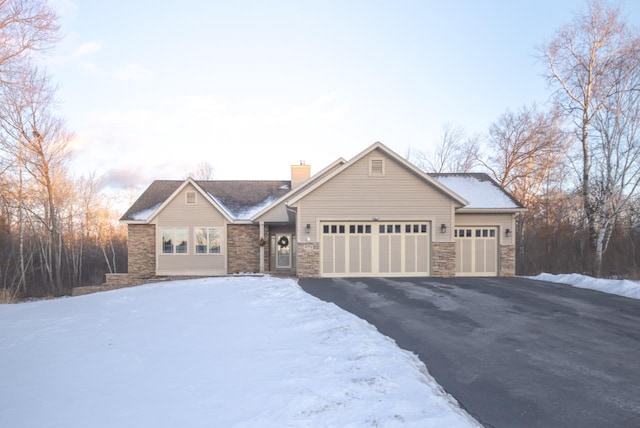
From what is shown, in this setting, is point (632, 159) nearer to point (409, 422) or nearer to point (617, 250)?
point (617, 250)

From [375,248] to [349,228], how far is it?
132 cm

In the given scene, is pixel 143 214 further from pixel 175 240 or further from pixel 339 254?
pixel 339 254

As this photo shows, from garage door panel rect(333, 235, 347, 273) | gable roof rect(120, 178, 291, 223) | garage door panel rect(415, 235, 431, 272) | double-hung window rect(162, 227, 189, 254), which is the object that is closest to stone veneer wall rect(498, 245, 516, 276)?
garage door panel rect(415, 235, 431, 272)

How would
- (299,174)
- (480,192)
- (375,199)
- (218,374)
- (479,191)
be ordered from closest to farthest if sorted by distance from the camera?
1. (218,374)
2. (375,199)
3. (480,192)
4. (479,191)
5. (299,174)

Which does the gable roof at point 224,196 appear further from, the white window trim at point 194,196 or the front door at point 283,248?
the front door at point 283,248

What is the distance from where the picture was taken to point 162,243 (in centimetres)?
1808

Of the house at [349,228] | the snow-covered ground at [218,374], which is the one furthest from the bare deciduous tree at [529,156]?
the snow-covered ground at [218,374]

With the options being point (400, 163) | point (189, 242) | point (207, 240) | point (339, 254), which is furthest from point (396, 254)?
point (189, 242)

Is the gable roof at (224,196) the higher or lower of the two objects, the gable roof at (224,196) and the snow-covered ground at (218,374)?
the higher

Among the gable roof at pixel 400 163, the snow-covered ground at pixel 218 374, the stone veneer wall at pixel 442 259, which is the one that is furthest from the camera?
the stone veneer wall at pixel 442 259

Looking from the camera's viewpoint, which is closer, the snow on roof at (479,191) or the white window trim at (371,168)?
the white window trim at (371,168)

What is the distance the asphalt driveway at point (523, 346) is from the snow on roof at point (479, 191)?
5.69 m

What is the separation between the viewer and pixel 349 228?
48.8 feet

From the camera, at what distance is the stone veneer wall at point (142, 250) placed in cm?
1816
